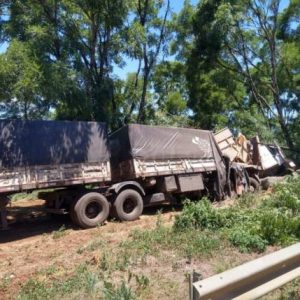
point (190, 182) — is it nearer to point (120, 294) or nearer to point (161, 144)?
point (161, 144)

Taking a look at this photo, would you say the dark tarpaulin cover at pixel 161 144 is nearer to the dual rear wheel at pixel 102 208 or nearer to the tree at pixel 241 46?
the dual rear wheel at pixel 102 208

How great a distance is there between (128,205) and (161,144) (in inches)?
84.4

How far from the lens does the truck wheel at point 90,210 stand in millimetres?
12477

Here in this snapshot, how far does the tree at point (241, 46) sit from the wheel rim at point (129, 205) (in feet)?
46.4

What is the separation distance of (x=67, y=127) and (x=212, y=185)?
6.06 m

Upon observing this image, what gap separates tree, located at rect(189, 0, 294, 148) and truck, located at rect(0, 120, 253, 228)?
1124 centimetres

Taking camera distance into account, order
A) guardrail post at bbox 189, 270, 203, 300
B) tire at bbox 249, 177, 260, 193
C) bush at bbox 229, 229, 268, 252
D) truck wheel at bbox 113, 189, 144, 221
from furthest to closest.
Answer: tire at bbox 249, 177, 260, 193 → truck wheel at bbox 113, 189, 144, 221 → bush at bbox 229, 229, 268, 252 → guardrail post at bbox 189, 270, 203, 300

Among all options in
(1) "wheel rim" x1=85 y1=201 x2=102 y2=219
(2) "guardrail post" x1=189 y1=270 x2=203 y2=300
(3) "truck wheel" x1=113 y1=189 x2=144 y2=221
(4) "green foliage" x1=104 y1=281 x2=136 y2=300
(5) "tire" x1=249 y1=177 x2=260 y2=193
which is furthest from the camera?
(5) "tire" x1=249 y1=177 x2=260 y2=193

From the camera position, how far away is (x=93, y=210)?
42.5 ft

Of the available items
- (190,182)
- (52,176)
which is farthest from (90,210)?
(190,182)

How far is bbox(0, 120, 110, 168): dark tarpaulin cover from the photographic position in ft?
37.1

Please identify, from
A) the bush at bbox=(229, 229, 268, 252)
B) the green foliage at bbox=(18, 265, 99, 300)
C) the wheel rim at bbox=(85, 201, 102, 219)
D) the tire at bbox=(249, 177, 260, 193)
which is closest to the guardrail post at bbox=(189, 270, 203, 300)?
the green foliage at bbox=(18, 265, 99, 300)

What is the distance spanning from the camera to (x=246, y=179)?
685 inches

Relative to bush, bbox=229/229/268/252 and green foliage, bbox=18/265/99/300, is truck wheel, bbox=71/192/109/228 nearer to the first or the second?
bush, bbox=229/229/268/252
